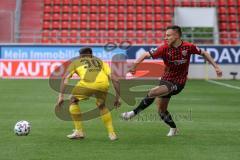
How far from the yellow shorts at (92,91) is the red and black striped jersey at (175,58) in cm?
108

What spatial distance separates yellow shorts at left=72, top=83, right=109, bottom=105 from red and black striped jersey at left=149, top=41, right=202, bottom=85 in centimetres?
108

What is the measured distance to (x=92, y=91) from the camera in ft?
32.2

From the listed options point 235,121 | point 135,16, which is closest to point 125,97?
point 235,121

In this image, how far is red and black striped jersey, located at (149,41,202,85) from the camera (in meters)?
10.1

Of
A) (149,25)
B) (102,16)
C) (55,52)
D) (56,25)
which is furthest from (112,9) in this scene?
(55,52)

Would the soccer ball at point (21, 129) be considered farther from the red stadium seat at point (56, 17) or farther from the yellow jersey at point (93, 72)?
the red stadium seat at point (56, 17)

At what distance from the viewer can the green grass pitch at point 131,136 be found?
852 cm

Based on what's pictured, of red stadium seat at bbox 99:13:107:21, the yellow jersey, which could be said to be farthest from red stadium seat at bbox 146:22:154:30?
the yellow jersey

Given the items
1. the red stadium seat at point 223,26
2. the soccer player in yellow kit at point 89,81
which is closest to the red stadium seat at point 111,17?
the red stadium seat at point 223,26

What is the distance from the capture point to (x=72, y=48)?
3053cm

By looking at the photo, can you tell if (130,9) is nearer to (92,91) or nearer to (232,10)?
(232,10)

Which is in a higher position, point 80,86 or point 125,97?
point 80,86

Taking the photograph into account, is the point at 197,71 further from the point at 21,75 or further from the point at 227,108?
the point at 227,108

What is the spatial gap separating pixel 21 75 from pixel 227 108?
1590 centimetres
